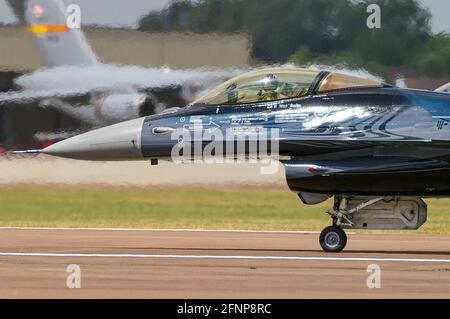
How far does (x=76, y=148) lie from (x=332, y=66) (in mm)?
8153

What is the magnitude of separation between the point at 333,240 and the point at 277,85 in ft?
7.83

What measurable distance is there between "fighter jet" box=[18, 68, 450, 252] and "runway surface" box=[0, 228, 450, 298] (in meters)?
0.85

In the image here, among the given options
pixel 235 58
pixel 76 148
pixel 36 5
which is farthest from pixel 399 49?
pixel 76 148

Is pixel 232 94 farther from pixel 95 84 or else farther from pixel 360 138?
pixel 95 84

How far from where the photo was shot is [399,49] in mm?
26688

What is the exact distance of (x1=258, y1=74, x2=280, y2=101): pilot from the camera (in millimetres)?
18214

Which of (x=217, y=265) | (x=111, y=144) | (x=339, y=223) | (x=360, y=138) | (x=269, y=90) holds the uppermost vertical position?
(x=269, y=90)

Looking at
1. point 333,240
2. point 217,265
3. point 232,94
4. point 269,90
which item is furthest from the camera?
point 232,94

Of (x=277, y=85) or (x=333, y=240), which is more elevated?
(x=277, y=85)

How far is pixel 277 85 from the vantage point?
18.3 m

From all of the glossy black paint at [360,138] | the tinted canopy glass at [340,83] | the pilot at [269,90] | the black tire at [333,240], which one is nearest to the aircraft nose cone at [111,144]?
the glossy black paint at [360,138]

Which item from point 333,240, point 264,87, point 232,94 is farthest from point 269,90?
point 333,240

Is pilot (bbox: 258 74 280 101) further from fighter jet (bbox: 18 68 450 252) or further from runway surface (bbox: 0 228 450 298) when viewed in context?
runway surface (bbox: 0 228 450 298)
